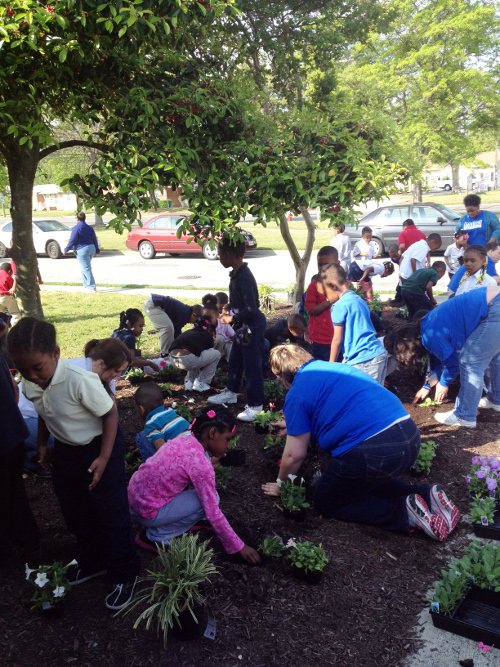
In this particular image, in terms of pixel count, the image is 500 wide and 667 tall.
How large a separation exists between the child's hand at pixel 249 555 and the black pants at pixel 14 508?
1.29 meters

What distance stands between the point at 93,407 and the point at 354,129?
3.50m

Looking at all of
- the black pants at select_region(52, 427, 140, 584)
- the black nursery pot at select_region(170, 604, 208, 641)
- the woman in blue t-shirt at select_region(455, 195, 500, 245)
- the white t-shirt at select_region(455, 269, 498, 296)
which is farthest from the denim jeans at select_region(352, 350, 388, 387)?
the woman in blue t-shirt at select_region(455, 195, 500, 245)

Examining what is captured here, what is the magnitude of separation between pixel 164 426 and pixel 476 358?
3017 mm

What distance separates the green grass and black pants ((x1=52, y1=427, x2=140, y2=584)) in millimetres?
4512

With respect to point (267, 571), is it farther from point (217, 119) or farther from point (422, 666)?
point (217, 119)

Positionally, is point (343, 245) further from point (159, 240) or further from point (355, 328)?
point (159, 240)

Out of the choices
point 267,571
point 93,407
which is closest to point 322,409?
point 267,571

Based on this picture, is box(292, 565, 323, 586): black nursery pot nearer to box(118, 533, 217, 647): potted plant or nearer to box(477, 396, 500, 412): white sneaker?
box(118, 533, 217, 647): potted plant

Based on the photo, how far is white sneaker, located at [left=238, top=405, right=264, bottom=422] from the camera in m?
5.42

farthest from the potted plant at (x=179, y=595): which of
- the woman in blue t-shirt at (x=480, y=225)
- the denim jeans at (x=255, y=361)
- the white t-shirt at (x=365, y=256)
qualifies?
the white t-shirt at (x=365, y=256)

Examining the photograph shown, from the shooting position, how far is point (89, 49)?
12.8 ft

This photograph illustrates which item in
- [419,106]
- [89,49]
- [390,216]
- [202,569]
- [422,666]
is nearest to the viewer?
[422,666]

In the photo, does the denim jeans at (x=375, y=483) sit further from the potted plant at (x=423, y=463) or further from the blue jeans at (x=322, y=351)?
the blue jeans at (x=322, y=351)

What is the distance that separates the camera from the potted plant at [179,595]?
2.66 m
